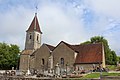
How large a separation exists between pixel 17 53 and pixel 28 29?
51.5 feet

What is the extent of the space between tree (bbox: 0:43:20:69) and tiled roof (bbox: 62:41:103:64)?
90.9 feet

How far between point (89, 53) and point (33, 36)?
21.5 metres

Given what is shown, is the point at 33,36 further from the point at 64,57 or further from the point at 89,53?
the point at 89,53

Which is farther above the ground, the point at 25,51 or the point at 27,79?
the point at 25,51

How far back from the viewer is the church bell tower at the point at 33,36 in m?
67.6

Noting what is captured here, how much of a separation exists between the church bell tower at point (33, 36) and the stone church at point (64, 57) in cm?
97

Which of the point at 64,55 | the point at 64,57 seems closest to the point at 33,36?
the point at 64,55

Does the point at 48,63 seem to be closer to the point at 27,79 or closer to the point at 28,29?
the point at 28,29

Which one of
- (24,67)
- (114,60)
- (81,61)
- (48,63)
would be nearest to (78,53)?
(81,61)

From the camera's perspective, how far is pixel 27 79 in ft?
112

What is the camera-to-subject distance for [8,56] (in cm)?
7588

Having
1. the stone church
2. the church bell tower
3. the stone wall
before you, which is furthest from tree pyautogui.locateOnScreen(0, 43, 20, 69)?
the stone wall

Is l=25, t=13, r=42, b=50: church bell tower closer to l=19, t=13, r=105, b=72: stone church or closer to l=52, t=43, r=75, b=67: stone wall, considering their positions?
l=19, t=13, r=105, b=72: stone church

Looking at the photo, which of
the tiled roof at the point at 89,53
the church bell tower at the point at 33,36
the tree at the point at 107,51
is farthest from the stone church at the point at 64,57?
the tree at the point at 107,51
